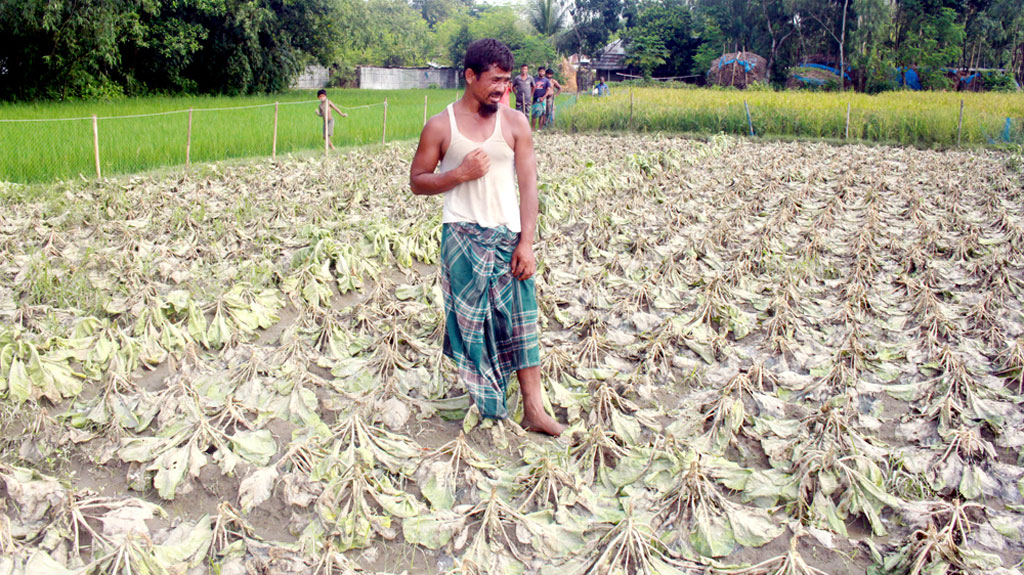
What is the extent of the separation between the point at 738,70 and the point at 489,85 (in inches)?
1362

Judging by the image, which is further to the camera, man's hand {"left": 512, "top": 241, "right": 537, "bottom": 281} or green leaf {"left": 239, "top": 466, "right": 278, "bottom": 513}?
man's hand {"left": 512, "top": 241, "right": 537, "bottom": 281}

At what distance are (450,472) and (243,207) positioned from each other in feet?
15.8

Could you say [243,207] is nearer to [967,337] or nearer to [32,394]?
[32,394]

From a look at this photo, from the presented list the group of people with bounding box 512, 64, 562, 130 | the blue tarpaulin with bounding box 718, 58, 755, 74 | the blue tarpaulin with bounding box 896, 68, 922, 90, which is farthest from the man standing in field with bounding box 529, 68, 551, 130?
the blue tarpaulin with bounding box 896, 68, 922, 90

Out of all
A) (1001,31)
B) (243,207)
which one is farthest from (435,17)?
(243,207)

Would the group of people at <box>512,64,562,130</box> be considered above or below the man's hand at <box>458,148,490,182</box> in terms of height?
above

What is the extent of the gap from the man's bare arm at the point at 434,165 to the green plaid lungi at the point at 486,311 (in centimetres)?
20

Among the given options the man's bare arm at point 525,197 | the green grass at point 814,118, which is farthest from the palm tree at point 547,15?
the man's bare arm at point 525,197

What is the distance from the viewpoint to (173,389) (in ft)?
11.1

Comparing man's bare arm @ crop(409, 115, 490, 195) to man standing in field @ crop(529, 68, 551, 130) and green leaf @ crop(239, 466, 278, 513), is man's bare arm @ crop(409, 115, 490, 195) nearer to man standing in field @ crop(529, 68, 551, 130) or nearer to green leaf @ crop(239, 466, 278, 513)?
green leaf @ crop(239, 466, 278, 513)

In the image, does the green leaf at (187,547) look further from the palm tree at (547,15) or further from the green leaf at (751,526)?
the palm tree at (547,15)

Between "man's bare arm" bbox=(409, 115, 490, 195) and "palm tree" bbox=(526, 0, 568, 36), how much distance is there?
4523cm

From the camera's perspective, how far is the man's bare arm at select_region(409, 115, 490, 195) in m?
2.84

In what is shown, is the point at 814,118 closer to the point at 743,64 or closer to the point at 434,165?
the point at 434,165
